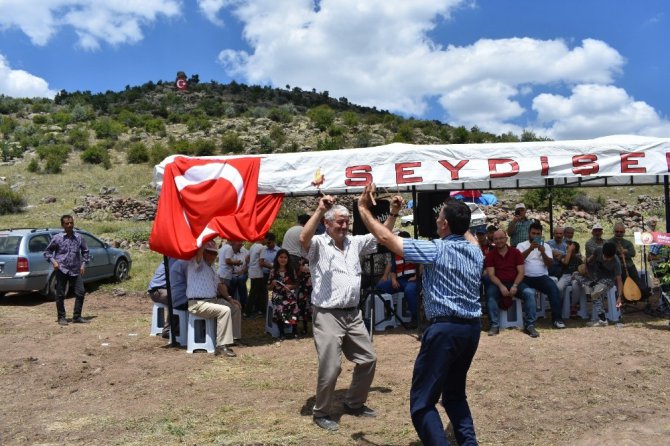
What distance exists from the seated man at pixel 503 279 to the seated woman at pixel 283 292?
2759 mm

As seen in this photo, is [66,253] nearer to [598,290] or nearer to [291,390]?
[291,390]

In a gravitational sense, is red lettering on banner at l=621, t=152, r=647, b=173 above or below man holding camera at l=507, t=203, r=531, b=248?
Result: above

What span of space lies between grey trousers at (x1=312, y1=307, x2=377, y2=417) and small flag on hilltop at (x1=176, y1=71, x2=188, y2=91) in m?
59.6

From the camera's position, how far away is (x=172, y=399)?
18.5 ft

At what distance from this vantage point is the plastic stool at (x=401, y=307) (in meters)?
8.91

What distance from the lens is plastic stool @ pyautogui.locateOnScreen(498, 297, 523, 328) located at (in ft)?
27.3

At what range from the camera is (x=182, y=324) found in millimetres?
7824

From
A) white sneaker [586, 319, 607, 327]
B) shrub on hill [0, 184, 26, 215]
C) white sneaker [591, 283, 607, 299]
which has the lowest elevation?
white sneaker [586, 319, 607, 327]

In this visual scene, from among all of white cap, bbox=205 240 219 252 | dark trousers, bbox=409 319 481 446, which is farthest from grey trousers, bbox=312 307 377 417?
white cap, bbox=205 240 219 252

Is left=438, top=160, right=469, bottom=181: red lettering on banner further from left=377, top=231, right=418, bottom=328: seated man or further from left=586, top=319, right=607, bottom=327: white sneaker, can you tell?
left=586, top=319, right=607, bottom=327: white sneaker

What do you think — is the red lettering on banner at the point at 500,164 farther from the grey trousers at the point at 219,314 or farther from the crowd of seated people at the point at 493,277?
the grey trousers at the point at 219,314

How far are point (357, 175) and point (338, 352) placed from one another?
3482mm

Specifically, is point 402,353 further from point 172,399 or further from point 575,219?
point 575,219

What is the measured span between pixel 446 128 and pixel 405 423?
137 ft
